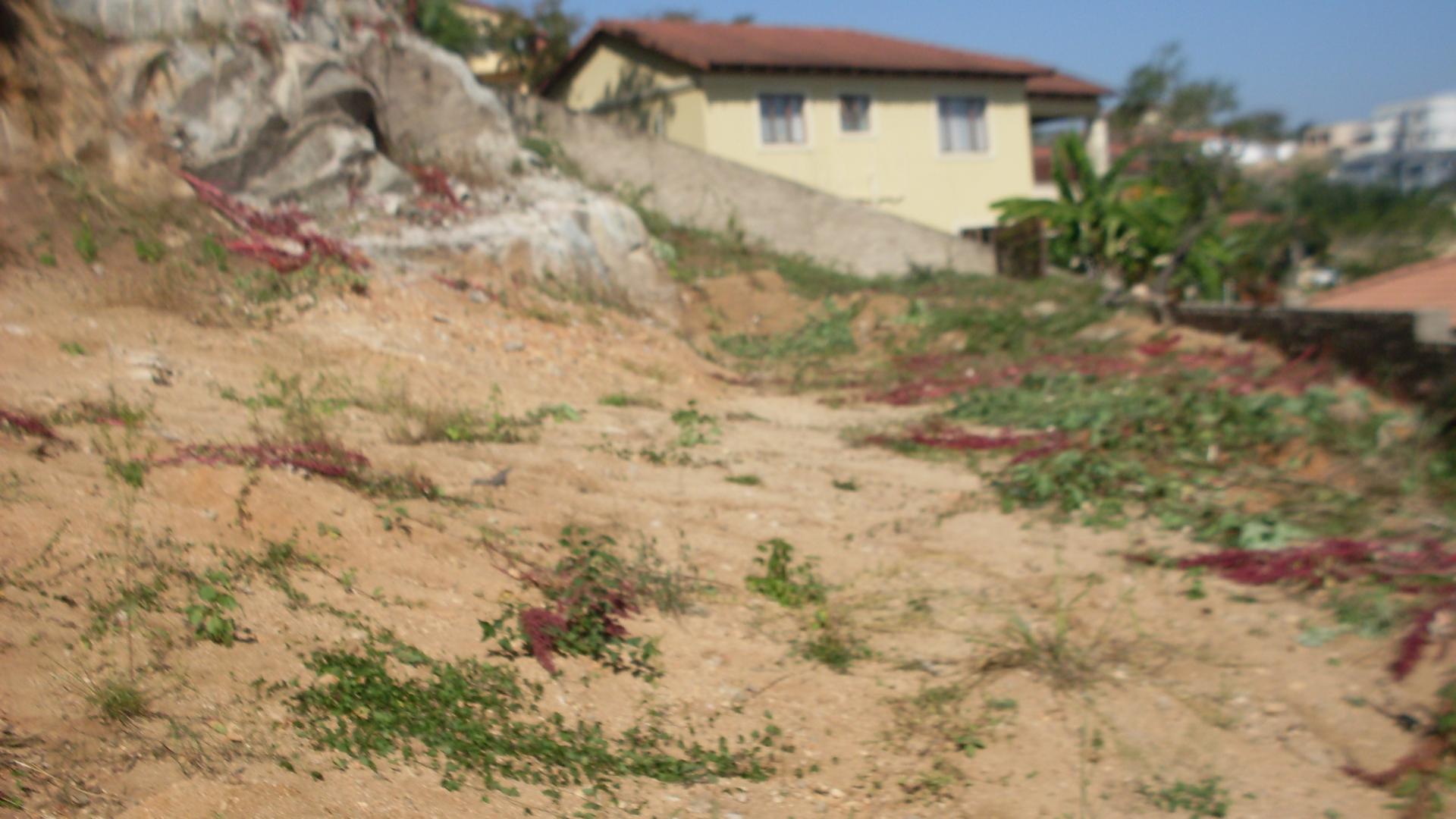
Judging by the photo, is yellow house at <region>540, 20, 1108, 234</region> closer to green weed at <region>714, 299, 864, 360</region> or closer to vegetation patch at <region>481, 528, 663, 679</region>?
green weed at <region>714, 299, 864, 360</region>

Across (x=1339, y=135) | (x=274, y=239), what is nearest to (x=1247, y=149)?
(x=274, y=239)

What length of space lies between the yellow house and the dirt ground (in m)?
15.1

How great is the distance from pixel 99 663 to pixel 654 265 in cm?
1227

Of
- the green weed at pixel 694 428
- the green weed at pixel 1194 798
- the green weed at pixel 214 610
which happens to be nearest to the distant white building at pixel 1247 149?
the green weed at pixel 694 428

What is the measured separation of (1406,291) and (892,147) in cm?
1247

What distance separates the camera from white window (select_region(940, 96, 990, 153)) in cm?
2483

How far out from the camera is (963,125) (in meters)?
25.1

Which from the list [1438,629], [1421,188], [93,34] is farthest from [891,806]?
[1421,188]

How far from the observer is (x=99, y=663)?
12.2ft

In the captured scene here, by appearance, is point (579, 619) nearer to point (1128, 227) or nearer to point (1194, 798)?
point (1194, 798)

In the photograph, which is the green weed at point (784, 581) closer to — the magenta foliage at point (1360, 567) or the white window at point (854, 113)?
the magenta foliage at point (1360, 567)

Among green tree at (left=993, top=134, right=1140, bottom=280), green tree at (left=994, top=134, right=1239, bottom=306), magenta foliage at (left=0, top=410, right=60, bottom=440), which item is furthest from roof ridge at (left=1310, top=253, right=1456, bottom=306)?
magenta foliage at (left=0, top=410, right=60, bottom=440)

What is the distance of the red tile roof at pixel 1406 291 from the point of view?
12.3m

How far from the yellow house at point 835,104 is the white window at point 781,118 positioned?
0.02m
